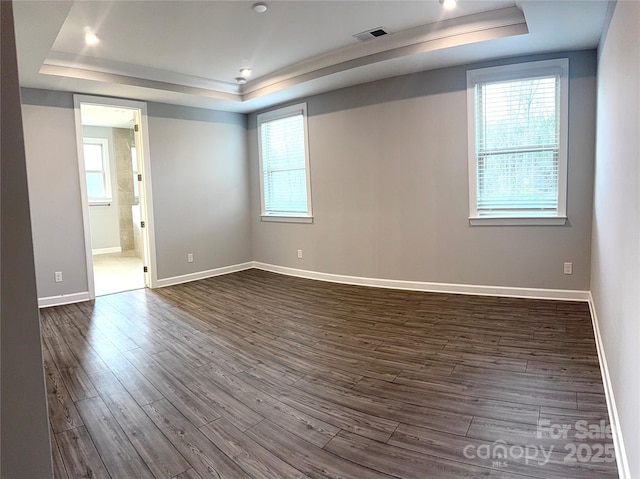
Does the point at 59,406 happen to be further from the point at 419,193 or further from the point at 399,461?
the point at 419,193

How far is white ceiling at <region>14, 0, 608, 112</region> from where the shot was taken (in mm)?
3094

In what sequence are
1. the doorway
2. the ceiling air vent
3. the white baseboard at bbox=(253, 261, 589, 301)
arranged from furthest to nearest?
the doorway
the white baseboard at bbox=(253, 261, 589, 301)
the ceiling air vent

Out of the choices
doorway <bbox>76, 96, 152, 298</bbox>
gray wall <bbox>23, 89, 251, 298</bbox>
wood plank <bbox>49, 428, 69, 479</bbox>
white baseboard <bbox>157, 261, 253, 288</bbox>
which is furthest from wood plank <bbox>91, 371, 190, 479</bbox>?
doorway <bbox>76, 96, 152, 298</bbox>

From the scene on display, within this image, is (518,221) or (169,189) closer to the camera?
(518,221)

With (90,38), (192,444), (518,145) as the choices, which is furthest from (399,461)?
(90,38)

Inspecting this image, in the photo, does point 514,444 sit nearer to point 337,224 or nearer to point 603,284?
point 603,284

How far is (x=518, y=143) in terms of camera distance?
4.08 metres

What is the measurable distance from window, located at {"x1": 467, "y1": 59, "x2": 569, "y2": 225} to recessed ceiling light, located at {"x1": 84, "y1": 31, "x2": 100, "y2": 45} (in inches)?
147

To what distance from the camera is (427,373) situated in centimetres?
265

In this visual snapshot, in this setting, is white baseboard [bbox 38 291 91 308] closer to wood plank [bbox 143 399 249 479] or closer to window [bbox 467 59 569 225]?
wood plank [bbox 143 399 249 479]

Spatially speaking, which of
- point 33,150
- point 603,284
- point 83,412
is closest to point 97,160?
point 33,150

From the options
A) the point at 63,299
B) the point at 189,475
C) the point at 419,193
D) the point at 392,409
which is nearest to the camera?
the point at 189,475

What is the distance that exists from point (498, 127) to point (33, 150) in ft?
17.0

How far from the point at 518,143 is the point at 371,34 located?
188 centimetres
